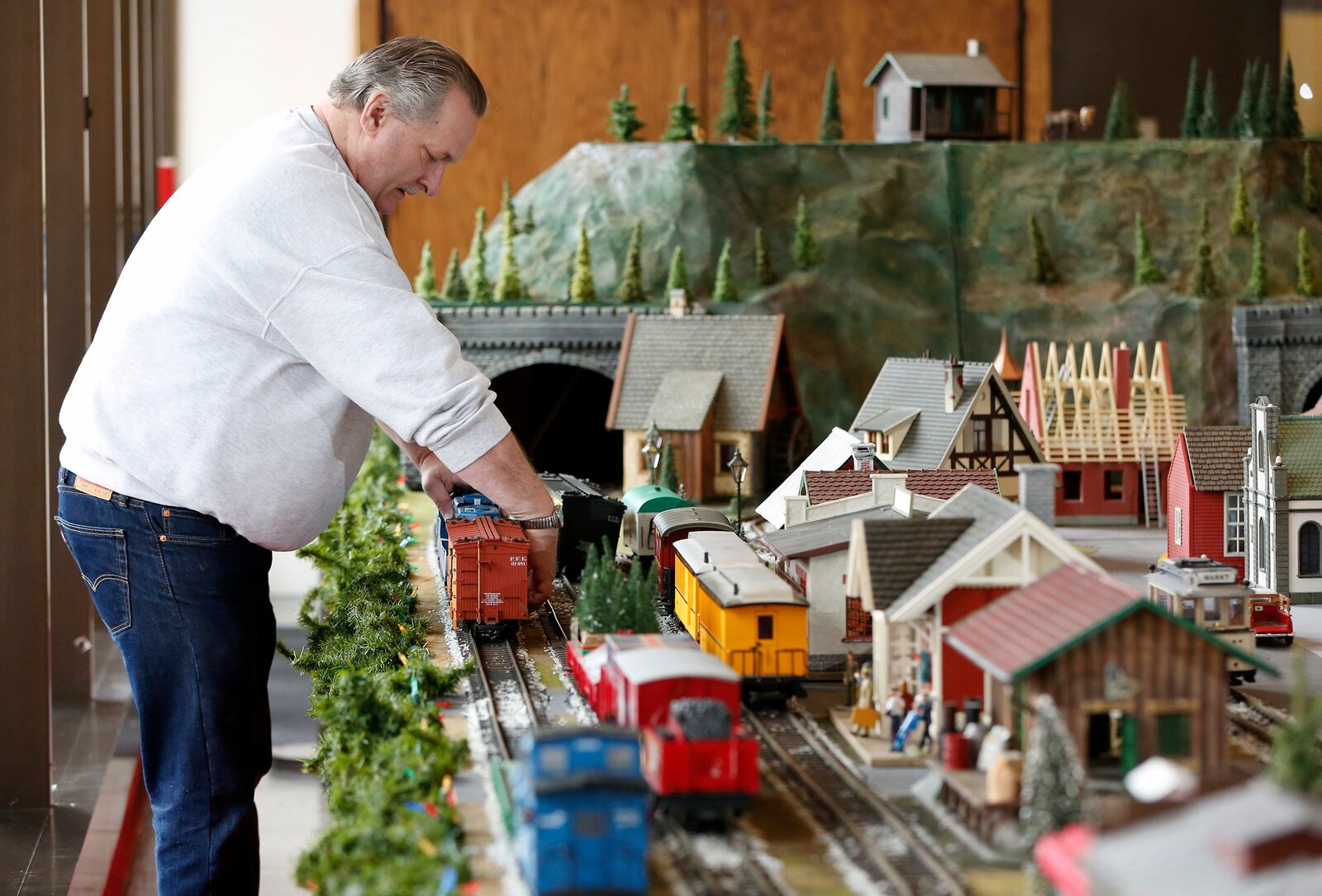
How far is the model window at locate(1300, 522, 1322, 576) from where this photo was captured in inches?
334

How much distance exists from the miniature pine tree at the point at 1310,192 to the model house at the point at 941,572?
10590 mm

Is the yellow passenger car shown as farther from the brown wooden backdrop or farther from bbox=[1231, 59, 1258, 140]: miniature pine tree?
the brown wooden backdrop

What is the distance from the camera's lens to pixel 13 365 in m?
9.59

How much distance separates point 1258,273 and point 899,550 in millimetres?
9499

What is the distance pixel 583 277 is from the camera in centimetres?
1427

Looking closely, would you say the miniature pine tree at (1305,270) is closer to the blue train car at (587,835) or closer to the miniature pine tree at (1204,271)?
the miniature pine tree at (1204,271)

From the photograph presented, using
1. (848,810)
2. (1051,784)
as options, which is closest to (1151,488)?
(848,810)

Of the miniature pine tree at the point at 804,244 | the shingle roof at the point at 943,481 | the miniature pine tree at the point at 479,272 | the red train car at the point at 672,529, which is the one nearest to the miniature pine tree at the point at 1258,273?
the miniature pine tree at the point at 804,244

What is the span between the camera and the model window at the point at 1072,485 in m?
12.1

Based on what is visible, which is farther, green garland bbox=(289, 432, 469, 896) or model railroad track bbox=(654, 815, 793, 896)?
model railroad track bbox=(654, 815, 793, 896)

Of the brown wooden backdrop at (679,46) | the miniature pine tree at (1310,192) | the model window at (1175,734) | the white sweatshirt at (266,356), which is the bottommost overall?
the model window at (1175,734)

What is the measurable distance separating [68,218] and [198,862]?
7622mm

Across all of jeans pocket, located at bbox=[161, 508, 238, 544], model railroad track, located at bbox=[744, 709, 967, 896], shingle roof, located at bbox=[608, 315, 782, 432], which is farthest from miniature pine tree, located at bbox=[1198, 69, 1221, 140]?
jeans pocket, located at bbox=[161, 508, 238, 544]

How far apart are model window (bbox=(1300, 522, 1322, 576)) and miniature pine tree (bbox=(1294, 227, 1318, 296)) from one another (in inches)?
239
